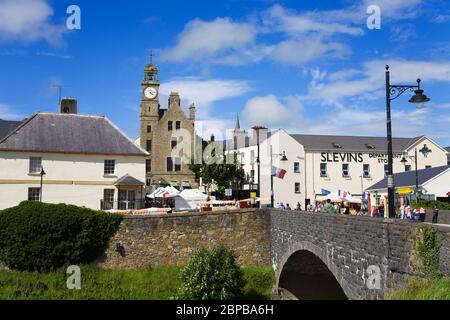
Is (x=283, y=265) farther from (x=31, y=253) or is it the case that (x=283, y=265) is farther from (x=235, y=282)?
(x=31, y=253)

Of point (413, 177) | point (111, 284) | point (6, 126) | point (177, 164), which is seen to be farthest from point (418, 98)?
point (177, 164)

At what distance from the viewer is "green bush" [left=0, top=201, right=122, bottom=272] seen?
26719mm

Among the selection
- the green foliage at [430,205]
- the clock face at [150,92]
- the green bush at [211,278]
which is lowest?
the green bush at [211,278]

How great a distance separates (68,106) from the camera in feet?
145

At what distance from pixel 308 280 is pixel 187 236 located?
7.77m

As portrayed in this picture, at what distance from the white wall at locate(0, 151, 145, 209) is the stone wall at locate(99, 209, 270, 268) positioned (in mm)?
9399

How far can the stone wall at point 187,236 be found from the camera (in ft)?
92.7

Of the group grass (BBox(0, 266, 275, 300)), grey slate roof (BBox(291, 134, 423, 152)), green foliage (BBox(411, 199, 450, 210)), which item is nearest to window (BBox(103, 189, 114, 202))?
grass (BBox(0, 266, 275, 300))

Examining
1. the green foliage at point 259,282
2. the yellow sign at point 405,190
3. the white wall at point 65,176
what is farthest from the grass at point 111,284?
the yellow sign at point 405,190

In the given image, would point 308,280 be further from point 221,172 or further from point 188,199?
point 221,172

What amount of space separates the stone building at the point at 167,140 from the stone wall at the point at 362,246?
3844 centimetres

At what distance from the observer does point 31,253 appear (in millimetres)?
26703

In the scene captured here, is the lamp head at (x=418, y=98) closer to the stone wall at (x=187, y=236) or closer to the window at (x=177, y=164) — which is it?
the stone wall at (x=187, y=236)
